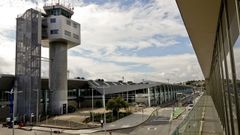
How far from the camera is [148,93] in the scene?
71.4 metres

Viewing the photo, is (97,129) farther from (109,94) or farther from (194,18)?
(194,18)

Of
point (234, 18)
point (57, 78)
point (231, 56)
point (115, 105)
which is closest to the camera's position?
point (234, 18)

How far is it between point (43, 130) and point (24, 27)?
2172 cm

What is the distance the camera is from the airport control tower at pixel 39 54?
4966cm

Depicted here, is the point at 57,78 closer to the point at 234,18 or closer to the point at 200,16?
the point at 200,16

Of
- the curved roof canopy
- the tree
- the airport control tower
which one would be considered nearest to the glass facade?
the curved roof canopy


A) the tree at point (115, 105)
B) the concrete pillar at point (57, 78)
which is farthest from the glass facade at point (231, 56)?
the concrete pillar at point (57, 78)

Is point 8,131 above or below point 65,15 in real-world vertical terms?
below

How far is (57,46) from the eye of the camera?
5688cm

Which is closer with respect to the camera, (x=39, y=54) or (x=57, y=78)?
(x=39, y=54)

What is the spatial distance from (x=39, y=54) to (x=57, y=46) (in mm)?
6400

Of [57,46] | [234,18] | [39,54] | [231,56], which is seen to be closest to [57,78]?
[57,46]

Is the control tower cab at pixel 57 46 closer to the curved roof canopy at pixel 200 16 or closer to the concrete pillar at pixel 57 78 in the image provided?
the concrete pillar at pixel 57 78

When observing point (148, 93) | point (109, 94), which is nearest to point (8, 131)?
point (109, 94)
